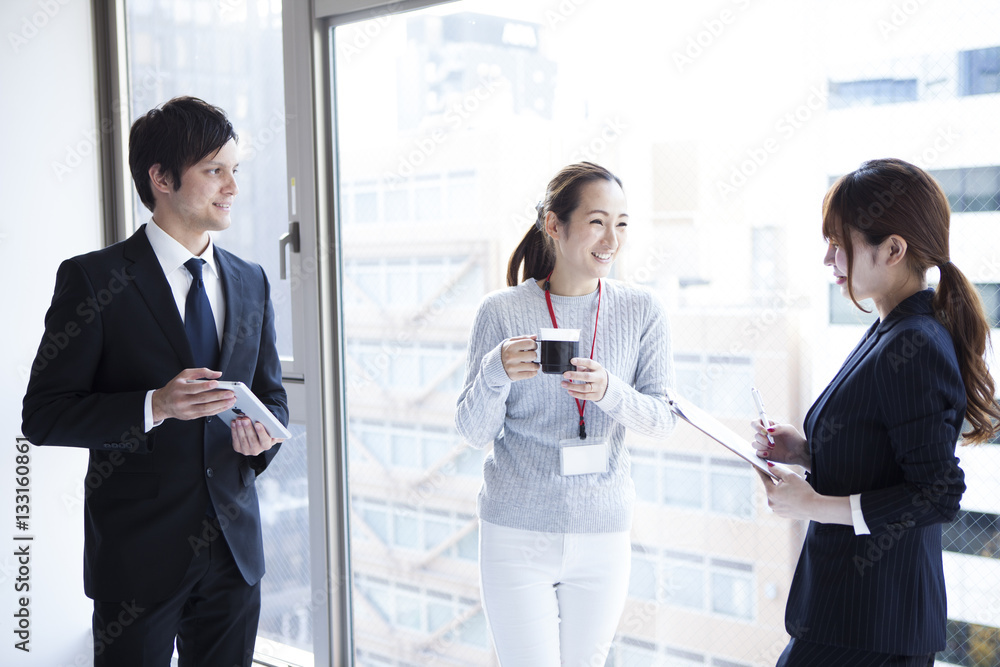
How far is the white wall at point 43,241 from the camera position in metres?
3.06

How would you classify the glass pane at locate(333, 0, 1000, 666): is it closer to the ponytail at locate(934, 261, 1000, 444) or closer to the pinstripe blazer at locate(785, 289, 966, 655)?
the ponytail at locate(934, 261, 1000, 444)

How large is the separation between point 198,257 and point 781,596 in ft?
5.70

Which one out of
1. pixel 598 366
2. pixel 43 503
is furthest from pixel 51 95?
pixel 598 366

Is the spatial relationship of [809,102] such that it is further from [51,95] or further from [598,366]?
[51,95]

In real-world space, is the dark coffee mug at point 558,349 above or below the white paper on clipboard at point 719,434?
above

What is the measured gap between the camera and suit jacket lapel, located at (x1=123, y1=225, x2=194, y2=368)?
1.75 meters

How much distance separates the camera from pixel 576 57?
7.42ft

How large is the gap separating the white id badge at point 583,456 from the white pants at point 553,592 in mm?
141

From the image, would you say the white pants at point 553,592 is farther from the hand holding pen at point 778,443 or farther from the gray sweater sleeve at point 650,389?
the hand holding pen at point 778,443

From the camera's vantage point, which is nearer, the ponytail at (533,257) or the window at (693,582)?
the ponytail at (533,257)

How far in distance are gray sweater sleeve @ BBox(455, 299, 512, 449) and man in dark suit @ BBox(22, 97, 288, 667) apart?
0.47 meters

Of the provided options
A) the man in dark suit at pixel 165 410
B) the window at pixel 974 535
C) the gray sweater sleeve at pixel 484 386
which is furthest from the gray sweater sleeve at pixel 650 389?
the man in dark suit at pixel 165 410

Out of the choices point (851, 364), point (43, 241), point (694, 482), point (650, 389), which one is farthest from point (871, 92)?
point (43, 241)

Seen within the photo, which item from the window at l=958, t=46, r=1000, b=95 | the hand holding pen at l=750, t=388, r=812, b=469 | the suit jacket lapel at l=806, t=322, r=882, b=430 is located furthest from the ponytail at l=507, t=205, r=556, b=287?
the window at l=958, t=46, r=1000, b=95
